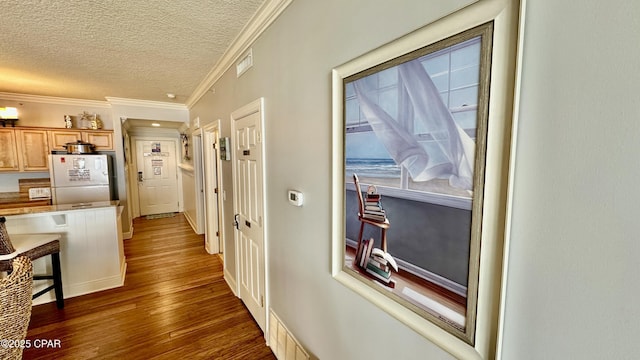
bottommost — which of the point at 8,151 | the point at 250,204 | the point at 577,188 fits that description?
the point at 250,204

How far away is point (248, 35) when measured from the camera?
1993 mm

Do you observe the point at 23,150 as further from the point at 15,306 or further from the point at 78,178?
the point at 15,306

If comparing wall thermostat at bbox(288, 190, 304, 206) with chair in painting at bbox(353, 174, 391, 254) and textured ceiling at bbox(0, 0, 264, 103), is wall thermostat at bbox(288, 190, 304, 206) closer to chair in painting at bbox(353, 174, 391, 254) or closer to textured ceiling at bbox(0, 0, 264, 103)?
chair in painting at bbox(353, 174, 391, 254)

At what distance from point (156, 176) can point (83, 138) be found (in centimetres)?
213

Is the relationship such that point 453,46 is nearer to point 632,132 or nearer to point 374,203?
point 632,132

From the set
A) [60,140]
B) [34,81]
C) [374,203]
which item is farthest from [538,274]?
[60,140]

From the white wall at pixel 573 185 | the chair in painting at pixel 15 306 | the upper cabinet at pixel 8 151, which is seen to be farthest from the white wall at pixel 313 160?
the upper cabinet at pixel 8 151

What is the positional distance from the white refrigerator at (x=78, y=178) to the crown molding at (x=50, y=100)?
116cm

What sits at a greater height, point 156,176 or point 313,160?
point 313,160

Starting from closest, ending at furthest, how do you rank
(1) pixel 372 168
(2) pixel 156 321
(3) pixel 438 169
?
(3) pixel 438 169, (1) pixel 372 168, (2) pixel 156 321

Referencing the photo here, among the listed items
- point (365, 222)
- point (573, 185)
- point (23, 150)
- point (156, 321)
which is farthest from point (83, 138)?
point (573, 185)

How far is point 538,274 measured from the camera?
59cm

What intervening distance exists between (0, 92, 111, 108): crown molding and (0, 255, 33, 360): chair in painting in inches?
180

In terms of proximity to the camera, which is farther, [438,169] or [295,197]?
[295,197]
